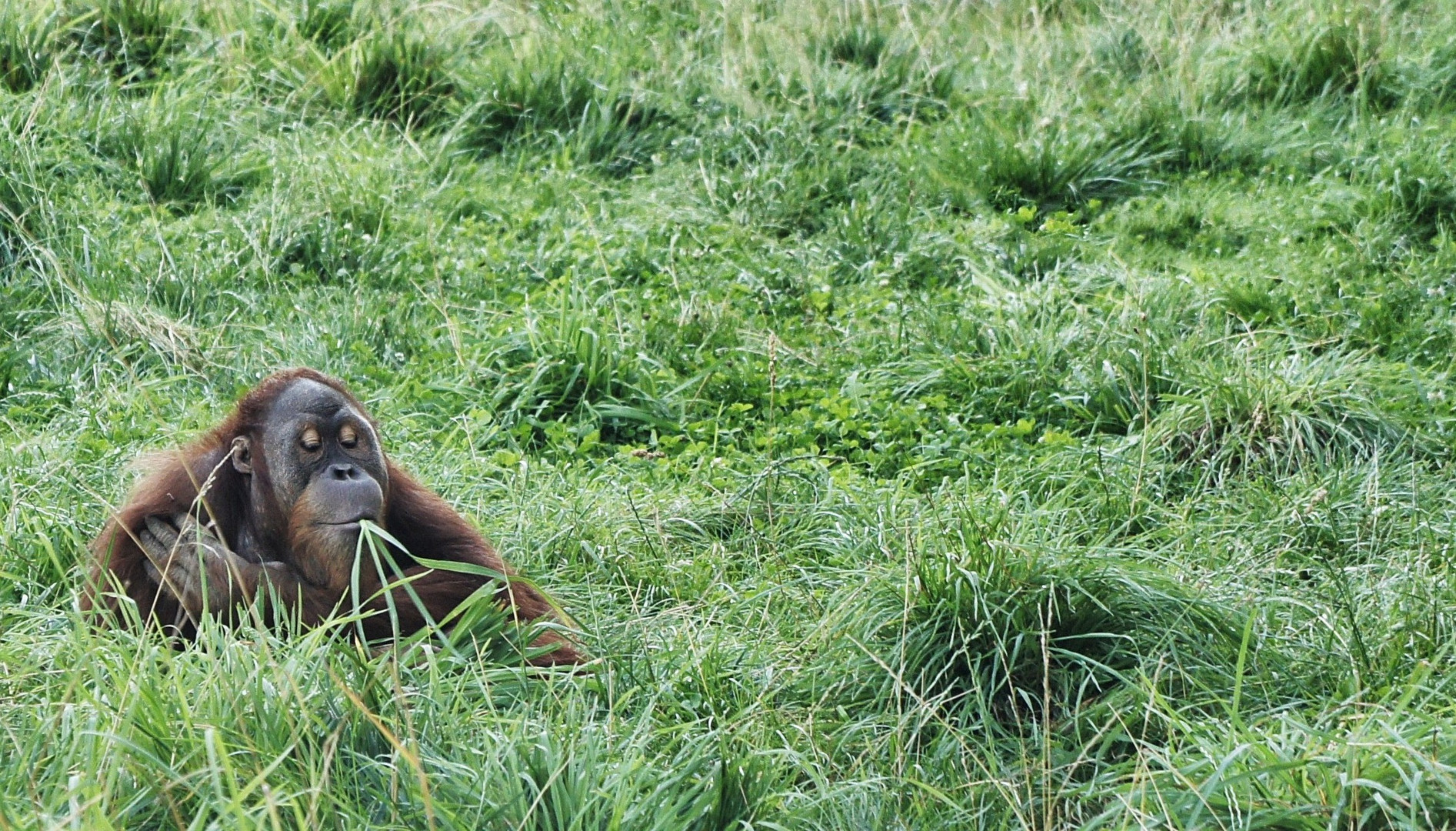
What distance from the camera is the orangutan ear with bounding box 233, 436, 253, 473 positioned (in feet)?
10.5

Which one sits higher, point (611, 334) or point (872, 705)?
point (872, 705)

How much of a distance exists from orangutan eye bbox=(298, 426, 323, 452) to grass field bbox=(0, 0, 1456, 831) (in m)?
0.53

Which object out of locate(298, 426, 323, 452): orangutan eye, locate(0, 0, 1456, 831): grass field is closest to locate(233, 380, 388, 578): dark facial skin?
locate(298, 426, 323, 452): orangutan eye

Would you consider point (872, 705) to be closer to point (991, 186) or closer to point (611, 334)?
point (611, 334)

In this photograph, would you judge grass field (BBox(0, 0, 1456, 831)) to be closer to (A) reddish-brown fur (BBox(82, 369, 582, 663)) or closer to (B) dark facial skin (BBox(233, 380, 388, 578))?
(A) reddish-brown fur (BBox(82, 369, 582, 663))

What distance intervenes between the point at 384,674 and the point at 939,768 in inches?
37.1

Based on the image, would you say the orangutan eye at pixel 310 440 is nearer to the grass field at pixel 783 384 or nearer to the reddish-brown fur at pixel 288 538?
the reddish-brown fur at pixel 288 538

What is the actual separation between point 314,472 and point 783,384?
1825mm

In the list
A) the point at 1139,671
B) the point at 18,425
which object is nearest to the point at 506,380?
the point at 18,425

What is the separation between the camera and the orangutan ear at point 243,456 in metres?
3.21

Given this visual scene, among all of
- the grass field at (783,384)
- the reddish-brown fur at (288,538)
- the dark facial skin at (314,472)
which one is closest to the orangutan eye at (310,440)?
the dark facial skin at (314,472)

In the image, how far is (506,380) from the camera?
4551 mm

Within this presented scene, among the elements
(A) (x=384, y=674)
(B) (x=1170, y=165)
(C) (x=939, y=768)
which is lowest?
(B) (x=1170, y=165)

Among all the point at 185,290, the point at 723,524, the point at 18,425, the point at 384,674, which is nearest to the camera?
the point at 384,674
